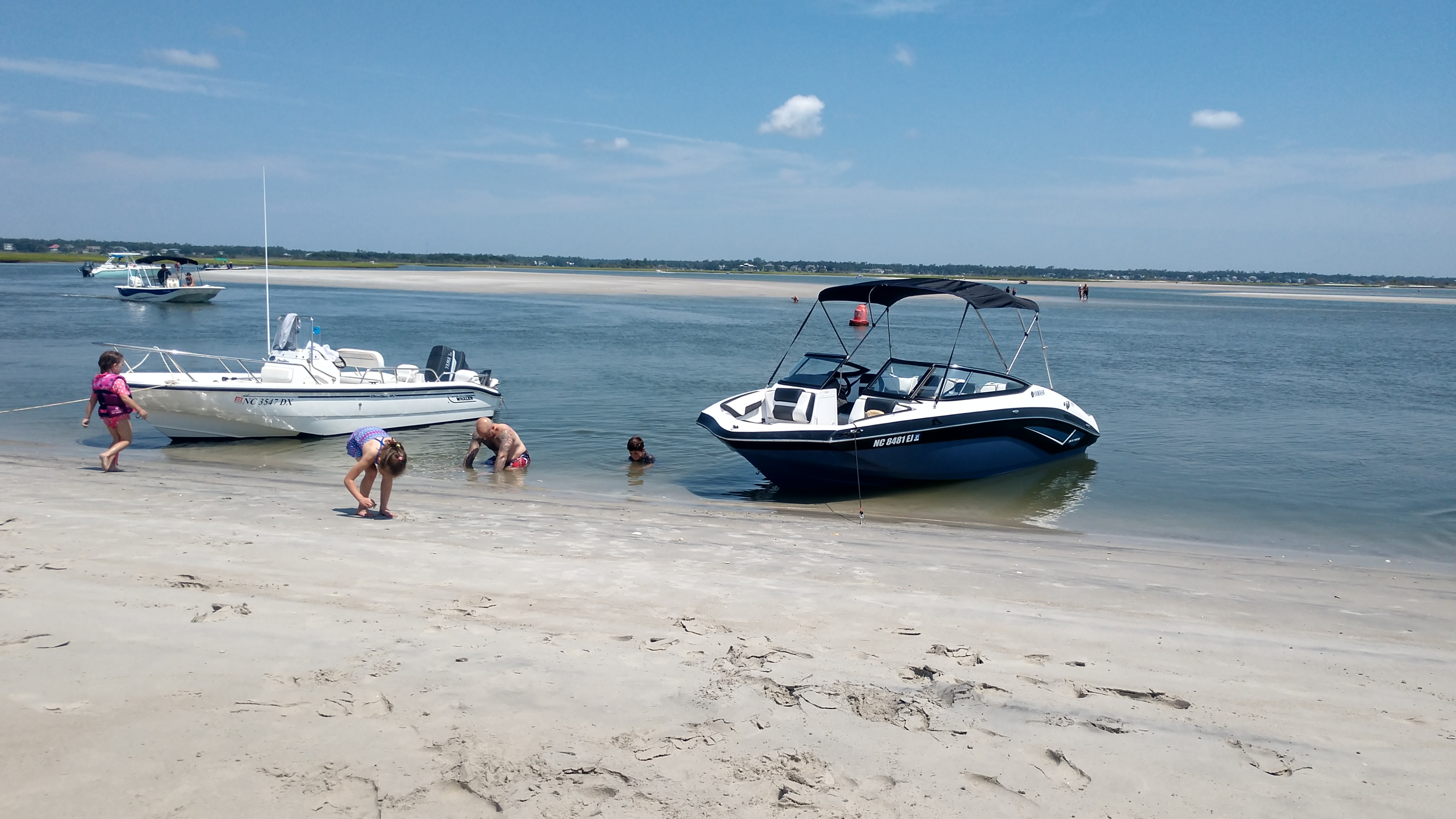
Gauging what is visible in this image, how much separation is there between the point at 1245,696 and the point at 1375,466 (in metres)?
12.2

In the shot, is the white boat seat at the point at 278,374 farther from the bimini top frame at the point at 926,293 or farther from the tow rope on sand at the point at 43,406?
the bimini top frame at the point at 926,293

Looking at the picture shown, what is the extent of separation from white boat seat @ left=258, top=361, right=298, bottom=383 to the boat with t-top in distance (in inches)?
1440

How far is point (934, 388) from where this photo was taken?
12.4 m

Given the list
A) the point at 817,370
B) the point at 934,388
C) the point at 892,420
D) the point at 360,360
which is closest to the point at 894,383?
the point at 934,388

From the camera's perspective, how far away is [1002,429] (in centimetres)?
1262

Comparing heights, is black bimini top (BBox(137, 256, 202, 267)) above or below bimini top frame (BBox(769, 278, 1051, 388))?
above

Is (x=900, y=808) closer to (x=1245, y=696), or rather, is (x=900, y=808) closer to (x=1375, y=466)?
(x=1245, y=696)

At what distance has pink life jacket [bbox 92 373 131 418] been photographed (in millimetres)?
11180

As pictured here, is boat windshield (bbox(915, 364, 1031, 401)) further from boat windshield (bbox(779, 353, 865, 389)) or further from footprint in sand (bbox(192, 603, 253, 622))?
footprint in sand (bbox(192, 603, 253, 622))

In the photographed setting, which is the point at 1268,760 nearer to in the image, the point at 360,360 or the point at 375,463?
the point at 375,463

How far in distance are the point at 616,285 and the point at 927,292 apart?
3467 inches

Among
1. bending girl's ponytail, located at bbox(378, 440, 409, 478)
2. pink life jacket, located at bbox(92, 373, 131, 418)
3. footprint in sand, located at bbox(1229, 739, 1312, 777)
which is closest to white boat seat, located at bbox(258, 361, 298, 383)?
pink life jacket, located at bbox(92, 373, 131, 418)

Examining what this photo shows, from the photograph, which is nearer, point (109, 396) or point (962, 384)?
point (109, 396)

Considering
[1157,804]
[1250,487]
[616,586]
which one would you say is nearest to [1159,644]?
[1157,804]
